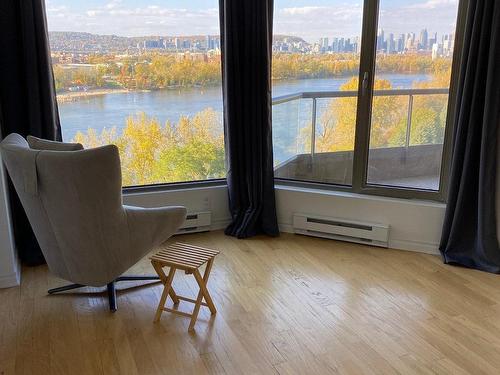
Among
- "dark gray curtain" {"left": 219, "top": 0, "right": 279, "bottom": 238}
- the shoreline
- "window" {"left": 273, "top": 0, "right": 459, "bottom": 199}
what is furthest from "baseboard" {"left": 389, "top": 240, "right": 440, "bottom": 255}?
the shoreline

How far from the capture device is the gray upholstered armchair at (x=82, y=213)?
2.26 meters

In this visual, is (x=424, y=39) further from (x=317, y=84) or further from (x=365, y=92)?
(x=317, y=84)

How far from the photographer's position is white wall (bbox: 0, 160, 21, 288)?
112 inches

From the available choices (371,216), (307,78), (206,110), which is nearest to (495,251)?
(371,216)

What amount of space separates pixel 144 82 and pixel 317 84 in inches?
55.2

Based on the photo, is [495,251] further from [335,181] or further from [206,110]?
[206,110]

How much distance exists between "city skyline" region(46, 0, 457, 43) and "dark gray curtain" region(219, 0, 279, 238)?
9.8 inches

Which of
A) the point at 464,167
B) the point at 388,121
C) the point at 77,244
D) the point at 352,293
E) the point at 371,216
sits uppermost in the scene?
the point at 388,121

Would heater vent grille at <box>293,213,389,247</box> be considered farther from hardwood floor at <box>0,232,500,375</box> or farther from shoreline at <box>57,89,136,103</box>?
shoreline at <box>57,89,136,103</box>

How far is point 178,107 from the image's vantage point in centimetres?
377

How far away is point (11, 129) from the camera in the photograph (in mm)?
3061

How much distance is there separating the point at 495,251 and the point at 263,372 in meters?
1.97

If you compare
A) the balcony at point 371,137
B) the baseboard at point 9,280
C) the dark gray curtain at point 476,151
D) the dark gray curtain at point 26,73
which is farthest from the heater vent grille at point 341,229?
the baseboard at point 9,280

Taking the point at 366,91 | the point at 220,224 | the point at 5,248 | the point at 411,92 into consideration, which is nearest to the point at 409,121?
the point at 411,92
